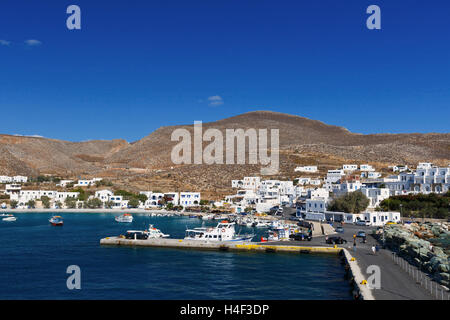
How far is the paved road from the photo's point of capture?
1998 cm

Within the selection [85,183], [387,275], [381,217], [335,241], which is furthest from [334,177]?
[387,275]

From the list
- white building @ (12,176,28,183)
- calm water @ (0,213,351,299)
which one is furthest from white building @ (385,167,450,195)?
white building @ (12,176,28,183)

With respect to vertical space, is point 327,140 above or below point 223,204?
above

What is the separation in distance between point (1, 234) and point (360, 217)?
156ft

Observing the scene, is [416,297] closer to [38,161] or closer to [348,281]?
[348,281]

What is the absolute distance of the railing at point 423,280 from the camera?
2006cm

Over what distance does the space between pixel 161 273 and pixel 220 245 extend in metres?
11.4

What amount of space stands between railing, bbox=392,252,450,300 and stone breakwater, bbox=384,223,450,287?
0.49m

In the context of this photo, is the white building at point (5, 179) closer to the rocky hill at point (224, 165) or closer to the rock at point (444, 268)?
Result: the rocky hill at point (224, 165)

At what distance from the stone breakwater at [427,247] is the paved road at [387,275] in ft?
4.91

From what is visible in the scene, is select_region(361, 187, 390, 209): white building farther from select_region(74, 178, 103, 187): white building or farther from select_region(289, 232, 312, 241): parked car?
select_region(74, 178, 103, 187): white building

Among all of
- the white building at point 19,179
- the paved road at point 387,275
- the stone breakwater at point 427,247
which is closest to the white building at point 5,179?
the white building at point 19,179
